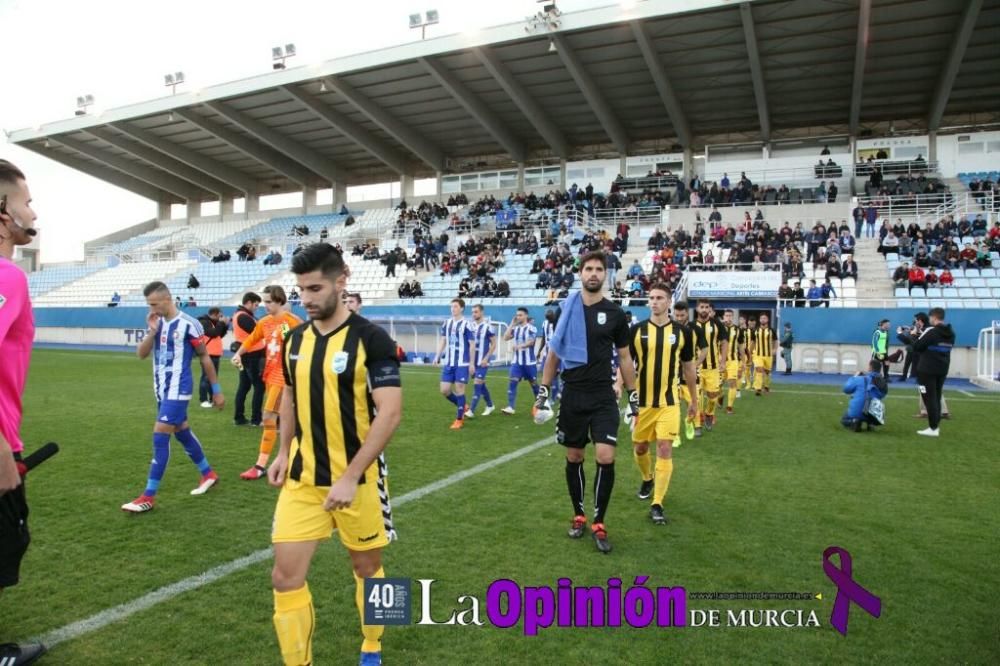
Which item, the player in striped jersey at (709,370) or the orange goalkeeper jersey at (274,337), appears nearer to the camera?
the orange goalkeeper jersey at (274,337)

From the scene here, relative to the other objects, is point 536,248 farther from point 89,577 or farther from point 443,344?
point 89,577

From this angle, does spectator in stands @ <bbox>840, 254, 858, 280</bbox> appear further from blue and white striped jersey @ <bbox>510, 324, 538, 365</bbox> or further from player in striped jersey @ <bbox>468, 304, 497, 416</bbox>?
player in striped jersey @ <bbox>468, 304, 497, 416</bbox>

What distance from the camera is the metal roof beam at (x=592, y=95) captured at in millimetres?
26841

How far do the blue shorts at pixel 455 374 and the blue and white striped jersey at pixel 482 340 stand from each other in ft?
2.38

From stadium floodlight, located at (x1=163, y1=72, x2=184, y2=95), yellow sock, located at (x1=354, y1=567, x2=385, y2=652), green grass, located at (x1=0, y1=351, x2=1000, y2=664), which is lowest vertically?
green grass, located at (x1=0, y1=351, x2=1000, y2=664)

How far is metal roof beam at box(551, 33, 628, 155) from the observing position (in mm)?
26841

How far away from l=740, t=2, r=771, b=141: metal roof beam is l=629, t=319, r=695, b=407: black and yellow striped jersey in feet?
71.3

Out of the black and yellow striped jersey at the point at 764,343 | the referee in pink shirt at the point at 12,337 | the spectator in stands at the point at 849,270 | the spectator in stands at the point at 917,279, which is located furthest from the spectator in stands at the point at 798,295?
the referee in pink shirt at the point at 12,337

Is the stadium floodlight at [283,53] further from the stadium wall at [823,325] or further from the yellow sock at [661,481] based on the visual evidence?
the yellow sock at [661,481]

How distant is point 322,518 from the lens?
285 cm

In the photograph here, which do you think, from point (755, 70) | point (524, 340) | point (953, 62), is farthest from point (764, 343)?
point (953, 62)

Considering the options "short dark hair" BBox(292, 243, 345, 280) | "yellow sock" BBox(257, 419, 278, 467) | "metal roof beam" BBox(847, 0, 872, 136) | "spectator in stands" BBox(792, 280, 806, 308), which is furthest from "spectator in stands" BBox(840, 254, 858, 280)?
"short dark hair" BBox(292, 243, 345, 280)

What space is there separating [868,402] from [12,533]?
1076 centimetres

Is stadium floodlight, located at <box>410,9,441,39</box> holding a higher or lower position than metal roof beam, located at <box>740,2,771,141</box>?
higher
